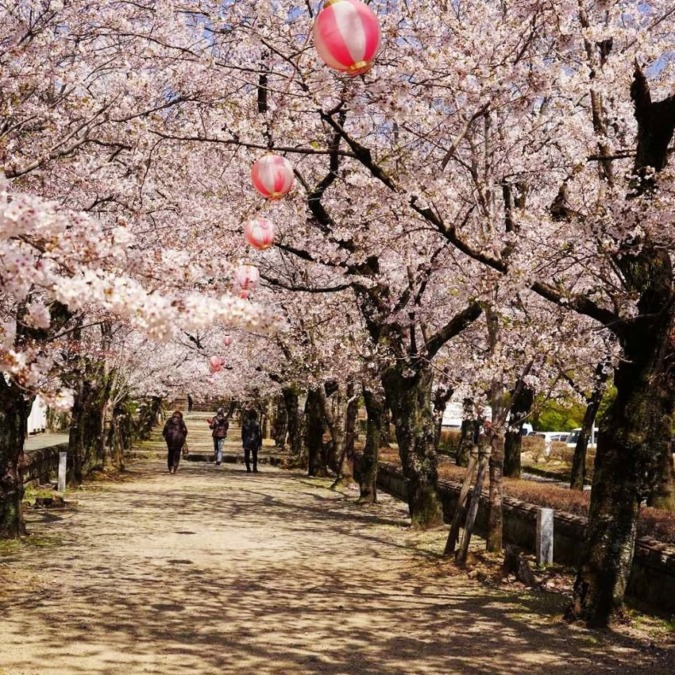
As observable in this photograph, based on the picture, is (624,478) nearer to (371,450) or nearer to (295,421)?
(371,450)

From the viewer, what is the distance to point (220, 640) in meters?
8.45

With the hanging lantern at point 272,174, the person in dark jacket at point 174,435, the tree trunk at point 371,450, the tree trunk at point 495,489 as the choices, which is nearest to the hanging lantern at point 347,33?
the hanging lantern at point 272,174

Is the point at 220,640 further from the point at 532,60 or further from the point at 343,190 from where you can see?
the point at 343,190

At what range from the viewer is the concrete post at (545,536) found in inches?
513

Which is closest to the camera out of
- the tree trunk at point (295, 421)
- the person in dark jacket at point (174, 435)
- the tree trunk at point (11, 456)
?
the tree trunk at point (11, 456)


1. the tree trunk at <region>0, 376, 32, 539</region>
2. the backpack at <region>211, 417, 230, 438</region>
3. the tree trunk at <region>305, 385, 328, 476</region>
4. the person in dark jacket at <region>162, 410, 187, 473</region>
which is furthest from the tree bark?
the backpack at <region>211, 417, 230, 438</region>

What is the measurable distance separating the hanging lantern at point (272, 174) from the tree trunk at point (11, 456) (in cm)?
699

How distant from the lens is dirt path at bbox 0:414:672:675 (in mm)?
7836

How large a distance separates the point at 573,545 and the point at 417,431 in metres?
3.90

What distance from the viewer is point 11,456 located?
13656 millimetres

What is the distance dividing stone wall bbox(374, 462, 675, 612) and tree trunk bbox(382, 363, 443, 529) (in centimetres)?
107

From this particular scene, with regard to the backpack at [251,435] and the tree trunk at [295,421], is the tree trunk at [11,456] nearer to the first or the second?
the backpack at [251,435]

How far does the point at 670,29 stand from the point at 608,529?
7.72m

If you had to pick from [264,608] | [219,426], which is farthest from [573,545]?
[219,426]
